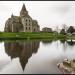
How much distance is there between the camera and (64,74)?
59.3ft

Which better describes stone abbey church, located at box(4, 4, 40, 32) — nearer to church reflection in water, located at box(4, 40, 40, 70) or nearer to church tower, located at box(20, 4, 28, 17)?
church tower, located at box(20, 4, 28, 17)

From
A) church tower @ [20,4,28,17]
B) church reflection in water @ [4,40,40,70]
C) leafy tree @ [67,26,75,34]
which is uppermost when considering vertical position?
church tower @ [20,4,28,17]

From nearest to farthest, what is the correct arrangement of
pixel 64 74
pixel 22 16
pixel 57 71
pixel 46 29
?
pixel 64 74 < pixel 57 71 < pixel 22 16 < pixel 46 29

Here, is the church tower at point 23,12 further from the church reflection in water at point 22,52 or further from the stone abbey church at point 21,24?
the church reflection in water at point 22,52

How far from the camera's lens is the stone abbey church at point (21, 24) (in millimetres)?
122000

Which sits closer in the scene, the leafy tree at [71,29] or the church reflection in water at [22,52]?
the church reflection in water at [22,52]

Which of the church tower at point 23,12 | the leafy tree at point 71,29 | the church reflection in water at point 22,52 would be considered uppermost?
the church tower at point 23,12

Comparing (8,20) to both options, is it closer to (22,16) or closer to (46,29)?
(22,16)

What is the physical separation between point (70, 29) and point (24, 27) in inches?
1103

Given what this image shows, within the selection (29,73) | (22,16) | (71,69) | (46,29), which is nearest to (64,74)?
(71,69)

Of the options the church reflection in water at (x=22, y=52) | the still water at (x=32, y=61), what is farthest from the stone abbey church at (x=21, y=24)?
the still water at (x=32, y=61)

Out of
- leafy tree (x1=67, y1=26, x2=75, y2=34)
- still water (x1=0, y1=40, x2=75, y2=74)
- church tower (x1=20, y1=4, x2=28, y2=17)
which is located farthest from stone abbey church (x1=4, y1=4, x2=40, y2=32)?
still water (x1=0, y1=40, x2=75, y2=74)

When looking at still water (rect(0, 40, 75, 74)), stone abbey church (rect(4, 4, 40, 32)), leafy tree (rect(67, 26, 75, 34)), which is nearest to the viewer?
still water (rect(0, 40, 75, 74))

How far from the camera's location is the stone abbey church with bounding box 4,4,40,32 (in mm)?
122000
